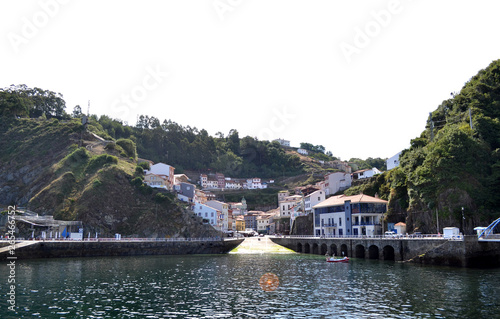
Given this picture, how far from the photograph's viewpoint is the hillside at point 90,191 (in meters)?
86.1

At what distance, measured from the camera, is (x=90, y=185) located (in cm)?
9056

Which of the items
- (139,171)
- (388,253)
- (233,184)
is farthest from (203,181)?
(388,253)

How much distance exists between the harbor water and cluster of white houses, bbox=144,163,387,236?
1075 inches

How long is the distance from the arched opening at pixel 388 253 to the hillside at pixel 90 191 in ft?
149

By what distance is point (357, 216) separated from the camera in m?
76.6

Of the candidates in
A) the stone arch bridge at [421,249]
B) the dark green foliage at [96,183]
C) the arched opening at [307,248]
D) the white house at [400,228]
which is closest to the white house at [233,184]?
the dark green foliage at [96,183]

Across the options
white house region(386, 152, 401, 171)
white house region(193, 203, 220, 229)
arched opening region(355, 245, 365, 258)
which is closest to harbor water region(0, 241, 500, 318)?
arched opening region(355, 245, 365, 258)

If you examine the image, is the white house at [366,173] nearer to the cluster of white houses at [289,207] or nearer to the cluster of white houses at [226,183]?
the cluster of white houses at [289,207]

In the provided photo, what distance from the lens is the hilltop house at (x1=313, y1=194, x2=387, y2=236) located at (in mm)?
75000

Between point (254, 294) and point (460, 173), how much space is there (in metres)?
45.5

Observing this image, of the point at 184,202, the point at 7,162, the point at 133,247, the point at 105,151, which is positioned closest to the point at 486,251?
the point at 133,247

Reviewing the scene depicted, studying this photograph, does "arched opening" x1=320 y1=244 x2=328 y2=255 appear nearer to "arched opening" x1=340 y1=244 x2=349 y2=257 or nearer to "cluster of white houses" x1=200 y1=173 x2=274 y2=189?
"arched opening" x1=340 y1=244 x2=349 y2=257

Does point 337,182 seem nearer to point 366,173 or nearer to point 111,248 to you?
point 366,173

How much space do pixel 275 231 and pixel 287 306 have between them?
113 m
